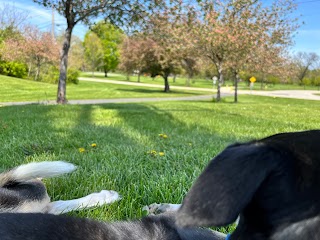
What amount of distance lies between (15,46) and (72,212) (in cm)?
2375

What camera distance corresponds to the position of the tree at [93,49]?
62469mm

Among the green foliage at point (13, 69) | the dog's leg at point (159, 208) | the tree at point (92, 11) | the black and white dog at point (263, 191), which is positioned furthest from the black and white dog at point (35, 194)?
the green foliage at point (13, 69)

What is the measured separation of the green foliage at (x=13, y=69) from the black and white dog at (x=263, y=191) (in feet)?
74.9

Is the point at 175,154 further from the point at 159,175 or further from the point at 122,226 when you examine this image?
the point at 122,226

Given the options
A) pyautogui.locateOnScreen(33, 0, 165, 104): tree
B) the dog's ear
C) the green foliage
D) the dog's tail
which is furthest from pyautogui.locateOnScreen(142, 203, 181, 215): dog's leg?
the green foliage

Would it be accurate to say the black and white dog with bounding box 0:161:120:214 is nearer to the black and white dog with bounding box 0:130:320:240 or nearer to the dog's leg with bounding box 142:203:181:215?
the dog's leg with bounding box 142:203:181:215

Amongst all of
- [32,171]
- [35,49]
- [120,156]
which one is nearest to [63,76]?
[120,156]

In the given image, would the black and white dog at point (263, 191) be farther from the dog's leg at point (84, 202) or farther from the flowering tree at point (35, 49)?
the flowering tree at point (35, 49)

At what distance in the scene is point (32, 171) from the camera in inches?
105

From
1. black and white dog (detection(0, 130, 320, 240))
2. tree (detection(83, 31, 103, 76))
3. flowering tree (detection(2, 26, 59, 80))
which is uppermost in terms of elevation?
tree (detection(83, 31, 103, 76))

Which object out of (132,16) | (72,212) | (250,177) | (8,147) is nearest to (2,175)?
(72,212)

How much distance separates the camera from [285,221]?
3.10ft

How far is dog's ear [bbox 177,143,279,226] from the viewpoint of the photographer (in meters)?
0.84

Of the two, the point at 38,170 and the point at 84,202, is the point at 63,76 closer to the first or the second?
the point at 38,170
